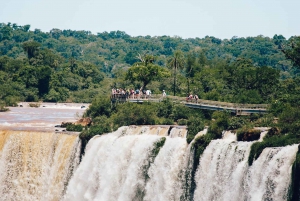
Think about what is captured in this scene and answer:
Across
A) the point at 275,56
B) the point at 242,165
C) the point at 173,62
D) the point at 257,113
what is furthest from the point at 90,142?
the point at 275,56

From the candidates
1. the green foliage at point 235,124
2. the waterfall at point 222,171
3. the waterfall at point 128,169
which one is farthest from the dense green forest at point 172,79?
the waterfall at point 222,171

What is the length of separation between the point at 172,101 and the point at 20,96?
128 feet

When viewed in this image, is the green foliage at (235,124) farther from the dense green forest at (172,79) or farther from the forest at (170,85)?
the dense green forest at (172,79)

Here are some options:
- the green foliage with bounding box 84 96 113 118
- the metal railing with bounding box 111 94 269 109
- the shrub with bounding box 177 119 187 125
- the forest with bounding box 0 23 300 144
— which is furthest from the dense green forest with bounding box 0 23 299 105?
the green foliage with bounding box 84 96 113 118

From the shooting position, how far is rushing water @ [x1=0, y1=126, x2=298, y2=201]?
36.0m

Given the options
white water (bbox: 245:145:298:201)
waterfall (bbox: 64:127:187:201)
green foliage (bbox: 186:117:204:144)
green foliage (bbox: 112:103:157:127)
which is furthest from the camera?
green foliage (bbox: 112:103:157:127)

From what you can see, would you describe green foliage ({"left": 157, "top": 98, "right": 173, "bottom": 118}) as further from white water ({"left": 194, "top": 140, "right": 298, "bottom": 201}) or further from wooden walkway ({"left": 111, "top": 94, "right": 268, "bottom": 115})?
white water ({"left": 194, "top": 140, "right": 298, "bottom": 201})

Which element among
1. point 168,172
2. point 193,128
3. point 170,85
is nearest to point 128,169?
point 168,172

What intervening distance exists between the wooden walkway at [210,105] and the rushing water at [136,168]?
800 centimetres

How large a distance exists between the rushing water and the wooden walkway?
26.3ft

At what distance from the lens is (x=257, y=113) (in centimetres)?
5316

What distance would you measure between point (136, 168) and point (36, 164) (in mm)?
10071

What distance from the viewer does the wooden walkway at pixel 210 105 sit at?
5367cm

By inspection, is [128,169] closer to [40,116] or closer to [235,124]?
[235,124]
